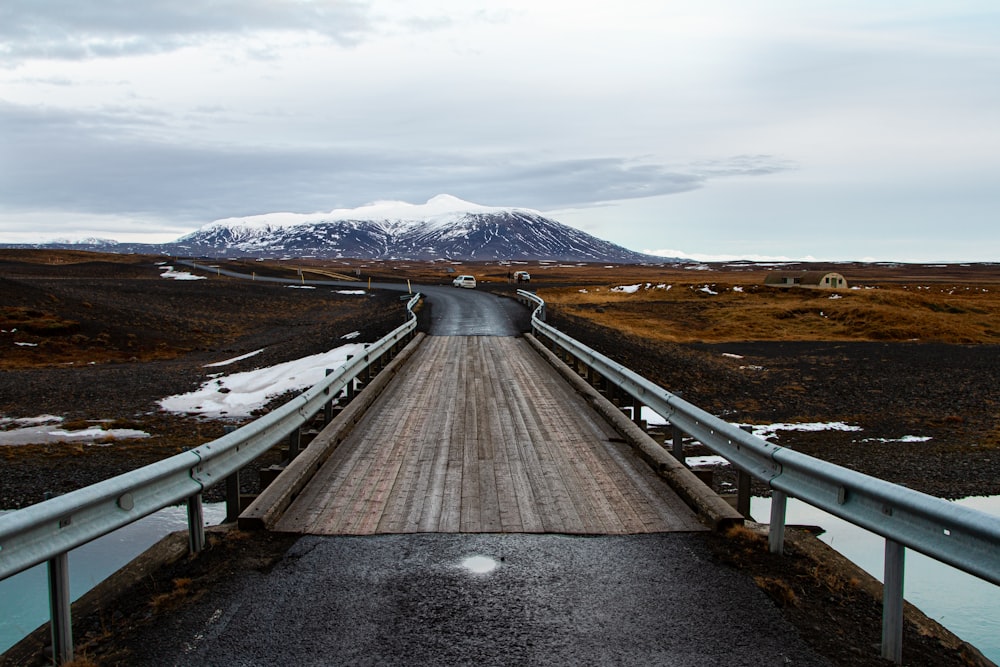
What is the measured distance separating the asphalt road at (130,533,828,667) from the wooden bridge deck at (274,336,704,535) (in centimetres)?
48

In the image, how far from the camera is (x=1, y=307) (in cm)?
2917

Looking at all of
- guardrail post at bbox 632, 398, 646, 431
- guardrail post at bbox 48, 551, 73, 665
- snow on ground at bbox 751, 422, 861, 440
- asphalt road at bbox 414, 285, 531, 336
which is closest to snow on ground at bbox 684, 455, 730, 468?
snow on ground at bbox 751, 422, 861, 440

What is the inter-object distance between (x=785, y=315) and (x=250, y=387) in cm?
3320

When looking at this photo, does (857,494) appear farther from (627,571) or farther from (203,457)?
(203,457)

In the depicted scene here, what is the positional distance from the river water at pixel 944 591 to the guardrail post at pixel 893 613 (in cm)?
403

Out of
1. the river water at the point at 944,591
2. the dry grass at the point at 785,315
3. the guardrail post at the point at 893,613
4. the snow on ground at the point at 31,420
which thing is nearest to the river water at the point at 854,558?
the river water at the point at 944,591

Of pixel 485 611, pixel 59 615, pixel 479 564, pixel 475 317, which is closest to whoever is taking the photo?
pixel 59 615

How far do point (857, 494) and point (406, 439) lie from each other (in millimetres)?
5826

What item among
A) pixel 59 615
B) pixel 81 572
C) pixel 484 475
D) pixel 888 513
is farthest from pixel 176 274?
pixel 888 513

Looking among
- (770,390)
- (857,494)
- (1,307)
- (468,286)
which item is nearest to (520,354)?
(770,390)

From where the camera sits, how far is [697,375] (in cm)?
2348

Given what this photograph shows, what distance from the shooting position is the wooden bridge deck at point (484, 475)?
5.99 m

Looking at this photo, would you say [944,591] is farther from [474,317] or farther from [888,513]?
[474,317]

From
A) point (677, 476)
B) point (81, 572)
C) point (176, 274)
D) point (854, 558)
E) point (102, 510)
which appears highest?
point (176, 274)
